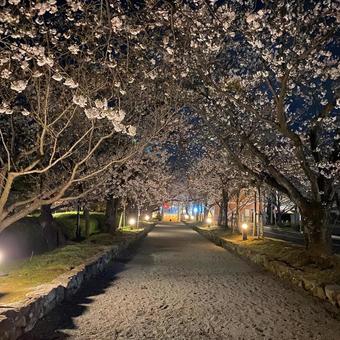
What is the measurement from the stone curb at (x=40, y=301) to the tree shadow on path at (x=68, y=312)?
0.41 feet

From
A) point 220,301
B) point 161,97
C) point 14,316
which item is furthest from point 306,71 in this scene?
point 14,316

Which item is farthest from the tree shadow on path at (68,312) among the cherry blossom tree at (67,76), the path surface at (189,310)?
the cherry blossom tree at (67,76)

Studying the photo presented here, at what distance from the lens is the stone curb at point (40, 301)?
231 inches

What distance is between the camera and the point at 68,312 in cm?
789

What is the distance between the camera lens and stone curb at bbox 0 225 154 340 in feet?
19.3

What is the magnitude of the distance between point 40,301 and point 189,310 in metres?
3.14

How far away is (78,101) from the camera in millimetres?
7535

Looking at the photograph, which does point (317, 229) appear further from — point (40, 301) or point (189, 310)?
point (40, 301)

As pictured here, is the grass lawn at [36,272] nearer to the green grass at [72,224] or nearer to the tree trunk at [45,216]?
the tree trunk at [45,216]

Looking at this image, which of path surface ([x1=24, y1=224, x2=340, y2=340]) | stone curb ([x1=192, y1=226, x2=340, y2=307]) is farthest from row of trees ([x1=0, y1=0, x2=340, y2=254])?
path surface ([x1=24, y1=224, x2=340, y2=340])

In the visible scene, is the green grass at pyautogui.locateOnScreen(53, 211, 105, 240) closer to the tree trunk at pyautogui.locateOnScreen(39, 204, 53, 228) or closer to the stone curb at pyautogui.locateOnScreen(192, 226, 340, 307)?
the tree trunk at pyautogui.locateOnScreen(39, 204, 53, 228)

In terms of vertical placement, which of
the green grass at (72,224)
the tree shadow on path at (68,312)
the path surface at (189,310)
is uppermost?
the green grass at (72,224)

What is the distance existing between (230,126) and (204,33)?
420 centimetres

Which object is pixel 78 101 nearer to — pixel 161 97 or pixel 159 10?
pixel 159 10
